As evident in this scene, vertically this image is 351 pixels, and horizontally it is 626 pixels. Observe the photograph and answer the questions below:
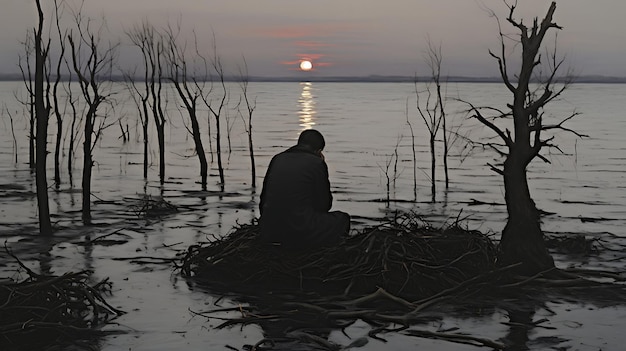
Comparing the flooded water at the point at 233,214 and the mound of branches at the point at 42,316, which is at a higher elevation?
the mound of branches at the point at 42,316

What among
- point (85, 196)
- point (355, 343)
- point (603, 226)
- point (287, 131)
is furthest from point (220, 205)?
point (287, 131)

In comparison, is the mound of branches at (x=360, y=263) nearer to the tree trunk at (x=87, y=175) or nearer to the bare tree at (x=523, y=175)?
the bare tree at (x=523, y=175)

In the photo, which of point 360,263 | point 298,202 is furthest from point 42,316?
point 360,263

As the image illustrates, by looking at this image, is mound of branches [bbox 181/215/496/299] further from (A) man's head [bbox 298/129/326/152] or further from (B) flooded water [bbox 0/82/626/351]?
(A) man's head [bbox 298/129/326/152]

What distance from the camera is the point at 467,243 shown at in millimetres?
11008

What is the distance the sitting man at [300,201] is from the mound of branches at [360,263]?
206mm

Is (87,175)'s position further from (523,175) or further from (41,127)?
(523,175)

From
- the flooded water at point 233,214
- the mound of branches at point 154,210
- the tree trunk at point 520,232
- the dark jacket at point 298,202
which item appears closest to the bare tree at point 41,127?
the flooded water at point 233,214

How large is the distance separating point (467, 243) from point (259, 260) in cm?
291

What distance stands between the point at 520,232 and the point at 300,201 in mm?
3227

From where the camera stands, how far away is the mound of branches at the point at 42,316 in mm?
7676

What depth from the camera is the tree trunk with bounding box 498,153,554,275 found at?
36.3 feet

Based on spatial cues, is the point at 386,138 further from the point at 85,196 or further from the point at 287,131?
the point at 85,196

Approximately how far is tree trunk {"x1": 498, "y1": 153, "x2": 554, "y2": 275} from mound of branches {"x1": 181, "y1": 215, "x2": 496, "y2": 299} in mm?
280
